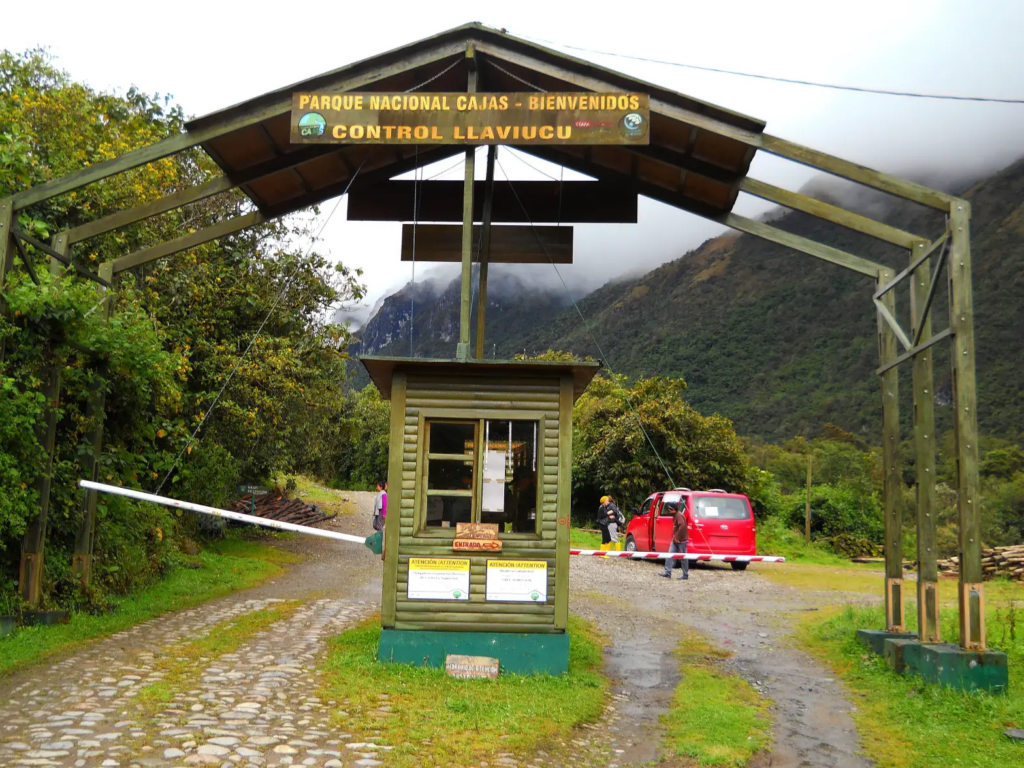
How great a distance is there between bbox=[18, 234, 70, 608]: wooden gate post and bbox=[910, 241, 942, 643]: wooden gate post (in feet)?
29.8

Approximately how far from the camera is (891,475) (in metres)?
10.7

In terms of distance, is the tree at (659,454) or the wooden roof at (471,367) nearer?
the wooden roof at (471,367)

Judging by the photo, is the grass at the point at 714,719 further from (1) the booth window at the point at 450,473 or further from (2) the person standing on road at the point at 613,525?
(2) the person standing on road at the point at 613,525

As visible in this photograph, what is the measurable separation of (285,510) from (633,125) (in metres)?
22.2

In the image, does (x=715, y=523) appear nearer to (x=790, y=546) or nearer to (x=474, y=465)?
(x=790, y=546)

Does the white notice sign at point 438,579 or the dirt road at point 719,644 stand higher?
the white notice sign at point 438,579

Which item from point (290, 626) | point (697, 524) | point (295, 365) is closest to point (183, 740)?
point (290, 626)

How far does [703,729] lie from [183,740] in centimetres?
386

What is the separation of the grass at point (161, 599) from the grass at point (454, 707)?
2.68 m

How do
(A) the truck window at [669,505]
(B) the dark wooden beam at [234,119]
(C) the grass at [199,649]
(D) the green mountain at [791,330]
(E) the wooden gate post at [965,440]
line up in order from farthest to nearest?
(D) the green mountain at [791,330], (A) the truck window at [669,505], (B) the dark wooden beam at [234,119], (E) the wooden gate post at [965,440], (C) the grass at [199,649]

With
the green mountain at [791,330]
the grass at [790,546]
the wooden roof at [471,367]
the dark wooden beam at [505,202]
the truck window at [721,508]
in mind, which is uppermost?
the green mountain at [791,330]

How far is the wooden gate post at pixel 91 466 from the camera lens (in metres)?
11.0

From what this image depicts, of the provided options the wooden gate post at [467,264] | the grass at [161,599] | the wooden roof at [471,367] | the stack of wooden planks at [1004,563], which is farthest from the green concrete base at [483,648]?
the stack of wooden planks at [1004,563]

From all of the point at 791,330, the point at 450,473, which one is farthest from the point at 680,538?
the point at 791,330
